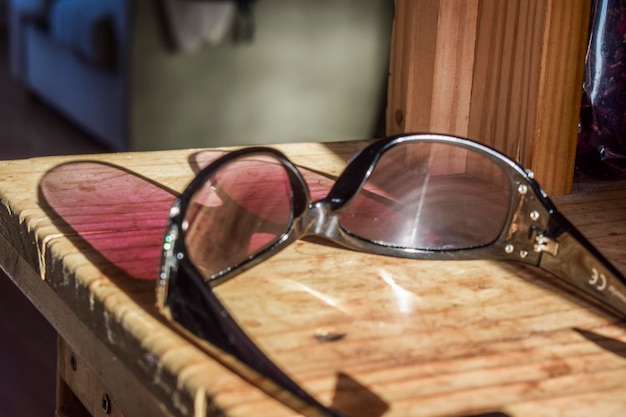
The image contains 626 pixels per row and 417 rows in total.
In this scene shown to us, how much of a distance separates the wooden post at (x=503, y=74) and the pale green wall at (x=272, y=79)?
7.38 feet

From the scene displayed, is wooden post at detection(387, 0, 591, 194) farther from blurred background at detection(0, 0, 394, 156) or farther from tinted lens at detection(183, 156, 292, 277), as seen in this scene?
Answer: blurred background at detection(0, 0, 394, 156)

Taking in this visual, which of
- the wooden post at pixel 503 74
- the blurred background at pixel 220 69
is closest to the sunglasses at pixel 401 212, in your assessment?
the wooden post at pixel 503 74

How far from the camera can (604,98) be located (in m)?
0.63

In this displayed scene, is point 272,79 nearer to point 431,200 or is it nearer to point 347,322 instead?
point 431,200

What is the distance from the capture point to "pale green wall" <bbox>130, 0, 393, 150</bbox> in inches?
113

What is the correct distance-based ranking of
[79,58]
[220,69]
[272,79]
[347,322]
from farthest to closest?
[79,58], [272,79], [220,69], [347,322]

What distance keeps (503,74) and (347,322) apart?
10.1 inches

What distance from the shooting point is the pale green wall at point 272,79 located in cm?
286

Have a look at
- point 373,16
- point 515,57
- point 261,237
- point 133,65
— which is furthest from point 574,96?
point 373,16

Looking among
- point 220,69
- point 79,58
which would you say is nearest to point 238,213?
point 220,69

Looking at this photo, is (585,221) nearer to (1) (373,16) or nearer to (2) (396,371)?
(2) (396,371)

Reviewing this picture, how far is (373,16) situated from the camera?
124 inches

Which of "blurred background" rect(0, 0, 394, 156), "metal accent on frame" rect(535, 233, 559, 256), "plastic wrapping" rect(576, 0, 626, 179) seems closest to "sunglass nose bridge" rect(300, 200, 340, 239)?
"metal accent on frame" rect(535, 233, 559, 256)

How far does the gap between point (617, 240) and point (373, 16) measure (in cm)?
270
